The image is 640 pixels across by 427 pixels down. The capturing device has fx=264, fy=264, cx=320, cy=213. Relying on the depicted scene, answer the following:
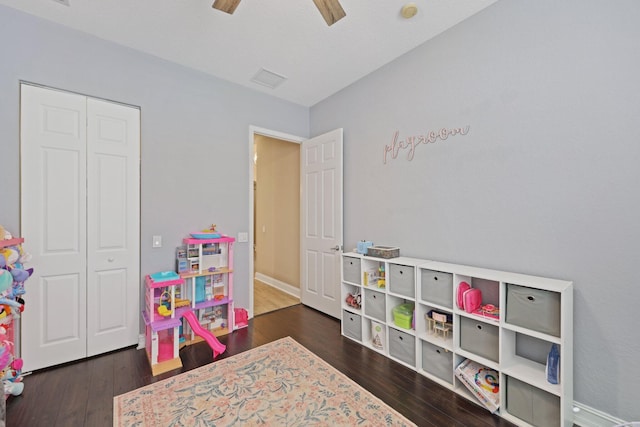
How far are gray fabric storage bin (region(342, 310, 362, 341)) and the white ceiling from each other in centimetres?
271

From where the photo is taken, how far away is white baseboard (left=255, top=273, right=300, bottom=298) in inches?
170

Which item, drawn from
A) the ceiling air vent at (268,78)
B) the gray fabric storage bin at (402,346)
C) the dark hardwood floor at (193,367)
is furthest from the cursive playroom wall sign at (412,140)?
the dark hardwood floor at (193,367)

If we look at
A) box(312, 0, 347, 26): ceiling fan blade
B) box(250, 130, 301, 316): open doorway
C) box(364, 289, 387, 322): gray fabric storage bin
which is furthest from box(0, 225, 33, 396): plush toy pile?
box(364, 289, 387, 322): gray fabric storage bin

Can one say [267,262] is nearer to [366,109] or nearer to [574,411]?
[366,109]

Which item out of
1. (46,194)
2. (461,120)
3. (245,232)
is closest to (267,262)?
(245,232)

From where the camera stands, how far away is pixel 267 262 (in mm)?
5137

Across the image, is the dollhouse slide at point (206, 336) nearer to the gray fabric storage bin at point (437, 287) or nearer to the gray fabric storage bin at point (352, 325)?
the gray fabric storage bin at point (352, 325)

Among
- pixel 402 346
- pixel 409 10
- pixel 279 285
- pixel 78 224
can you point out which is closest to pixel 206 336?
pixel 78 224

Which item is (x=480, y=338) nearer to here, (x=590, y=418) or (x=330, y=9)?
(x=590, y=418)

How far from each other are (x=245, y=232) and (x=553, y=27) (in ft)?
10.9

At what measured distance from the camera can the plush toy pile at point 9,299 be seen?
5.08 ft

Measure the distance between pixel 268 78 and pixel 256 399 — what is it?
3.20 m

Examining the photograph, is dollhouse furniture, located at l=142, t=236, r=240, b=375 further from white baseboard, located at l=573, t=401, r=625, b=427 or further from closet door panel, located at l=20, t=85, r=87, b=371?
white baseboard, located at l=573, t=401, r=625, b=427

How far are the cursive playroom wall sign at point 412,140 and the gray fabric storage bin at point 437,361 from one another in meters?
1.72
